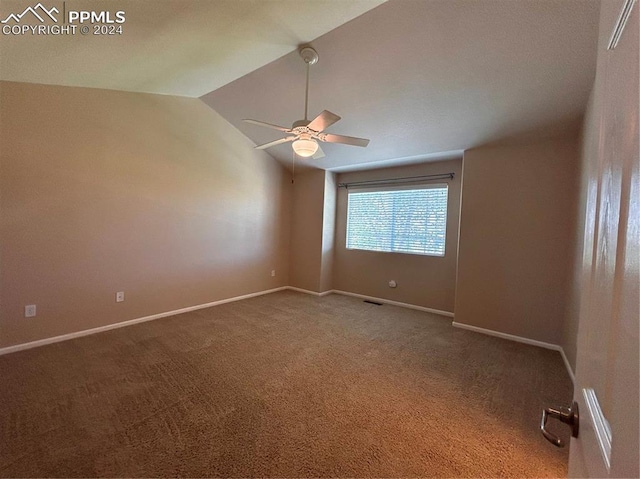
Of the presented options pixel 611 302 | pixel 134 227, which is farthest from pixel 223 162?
pixel 611 302

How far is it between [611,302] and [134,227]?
408 centimetres

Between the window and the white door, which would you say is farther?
the window

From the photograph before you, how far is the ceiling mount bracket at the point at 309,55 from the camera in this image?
2498mm

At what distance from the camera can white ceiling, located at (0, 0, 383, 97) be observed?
1.83m

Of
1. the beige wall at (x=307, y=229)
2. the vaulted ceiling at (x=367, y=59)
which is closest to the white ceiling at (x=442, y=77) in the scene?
the vaulted ceiling at (x=367, y=59)

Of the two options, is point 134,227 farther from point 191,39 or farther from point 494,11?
point 494,11

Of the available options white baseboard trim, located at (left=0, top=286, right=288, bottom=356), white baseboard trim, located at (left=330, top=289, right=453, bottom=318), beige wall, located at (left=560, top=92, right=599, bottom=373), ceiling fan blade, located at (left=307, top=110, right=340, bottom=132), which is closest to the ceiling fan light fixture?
ceiling fan blade, located at (left=307, top=110, right=340, bottom=132)

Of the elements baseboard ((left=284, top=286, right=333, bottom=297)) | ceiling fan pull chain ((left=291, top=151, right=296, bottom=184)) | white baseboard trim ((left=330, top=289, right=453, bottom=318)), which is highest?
ceiling fan pull chain ((left=291, top=151, right=296, bottom=184))

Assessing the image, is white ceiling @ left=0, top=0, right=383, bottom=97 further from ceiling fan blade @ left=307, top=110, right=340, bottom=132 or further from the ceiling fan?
ceiling fan blade @ left=307, top=110, right=340, bottom=132

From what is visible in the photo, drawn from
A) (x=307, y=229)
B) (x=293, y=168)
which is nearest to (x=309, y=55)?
(x=293, y=168)

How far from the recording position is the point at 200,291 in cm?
411

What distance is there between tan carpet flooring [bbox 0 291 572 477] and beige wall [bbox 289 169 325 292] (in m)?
2.06

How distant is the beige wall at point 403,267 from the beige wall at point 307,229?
0.43 metres

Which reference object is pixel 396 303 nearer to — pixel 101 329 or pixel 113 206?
pixel 101 329
